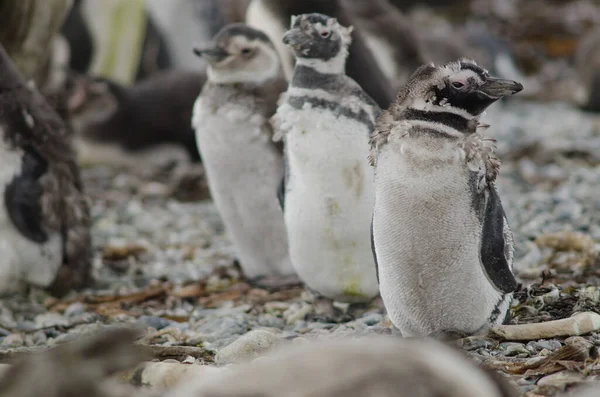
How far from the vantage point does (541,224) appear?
619 cm

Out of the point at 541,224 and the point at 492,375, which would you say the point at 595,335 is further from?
the point at 541,224

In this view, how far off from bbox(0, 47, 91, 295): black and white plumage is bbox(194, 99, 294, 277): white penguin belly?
0.81 metres

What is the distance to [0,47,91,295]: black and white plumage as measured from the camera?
17.7 ft

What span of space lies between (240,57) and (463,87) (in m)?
2.31

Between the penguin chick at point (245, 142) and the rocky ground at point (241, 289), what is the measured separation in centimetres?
24

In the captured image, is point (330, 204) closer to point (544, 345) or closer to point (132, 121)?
point (544, 345)

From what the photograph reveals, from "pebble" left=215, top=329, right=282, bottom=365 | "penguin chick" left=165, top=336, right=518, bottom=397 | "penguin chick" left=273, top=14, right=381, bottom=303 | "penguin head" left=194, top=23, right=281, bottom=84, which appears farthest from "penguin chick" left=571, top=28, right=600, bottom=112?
"penguin chick" left=165, top=336, right=518, bottom=397

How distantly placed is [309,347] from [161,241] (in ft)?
16.6

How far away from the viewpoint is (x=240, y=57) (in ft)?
18.6

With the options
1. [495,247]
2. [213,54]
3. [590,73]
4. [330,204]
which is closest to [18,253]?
[213,54]

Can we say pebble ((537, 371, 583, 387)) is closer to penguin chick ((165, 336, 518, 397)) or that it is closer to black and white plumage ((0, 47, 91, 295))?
penguin chick ((165, 336, 518, 397))

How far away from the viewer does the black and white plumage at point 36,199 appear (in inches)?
213

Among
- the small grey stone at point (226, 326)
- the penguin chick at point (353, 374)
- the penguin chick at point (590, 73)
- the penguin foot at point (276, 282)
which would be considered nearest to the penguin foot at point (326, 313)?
the small grey stone at point (226, 326)

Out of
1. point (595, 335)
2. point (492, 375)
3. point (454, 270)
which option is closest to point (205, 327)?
point (454, 270)
